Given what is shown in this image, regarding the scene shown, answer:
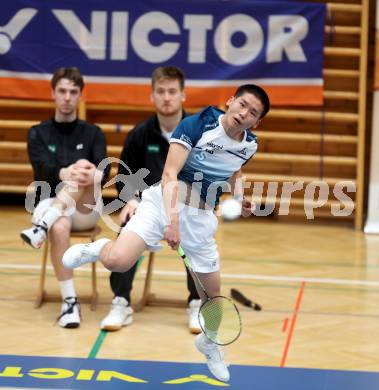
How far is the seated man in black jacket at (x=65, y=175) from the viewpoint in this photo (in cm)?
582

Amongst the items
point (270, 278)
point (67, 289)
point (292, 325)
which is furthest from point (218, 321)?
point (270, 278)

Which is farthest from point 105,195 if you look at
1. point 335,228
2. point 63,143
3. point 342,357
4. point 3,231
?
point 342,357

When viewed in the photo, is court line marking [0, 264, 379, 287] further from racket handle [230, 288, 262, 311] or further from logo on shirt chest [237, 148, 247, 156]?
logo on shirt chest [237, 148, 247, 156]

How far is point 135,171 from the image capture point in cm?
606

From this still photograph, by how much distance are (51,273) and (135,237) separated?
248 cm

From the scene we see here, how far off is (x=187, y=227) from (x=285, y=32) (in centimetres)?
489

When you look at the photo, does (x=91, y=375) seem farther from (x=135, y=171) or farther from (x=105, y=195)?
(x=105, y=195)

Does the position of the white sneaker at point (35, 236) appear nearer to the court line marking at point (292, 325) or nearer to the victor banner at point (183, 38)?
the court line marking at point (292, 325)

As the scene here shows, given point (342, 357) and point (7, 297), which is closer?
point (342, 357)

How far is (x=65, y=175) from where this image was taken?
588 centimetres

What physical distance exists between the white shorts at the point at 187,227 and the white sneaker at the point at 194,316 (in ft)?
2.21

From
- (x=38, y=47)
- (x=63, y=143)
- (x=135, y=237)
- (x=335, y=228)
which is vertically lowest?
(x=335, y=228)

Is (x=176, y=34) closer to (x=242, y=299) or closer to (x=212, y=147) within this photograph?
(x=242, y=299)

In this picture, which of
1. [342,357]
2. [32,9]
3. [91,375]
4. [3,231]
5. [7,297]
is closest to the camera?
[91,375]
